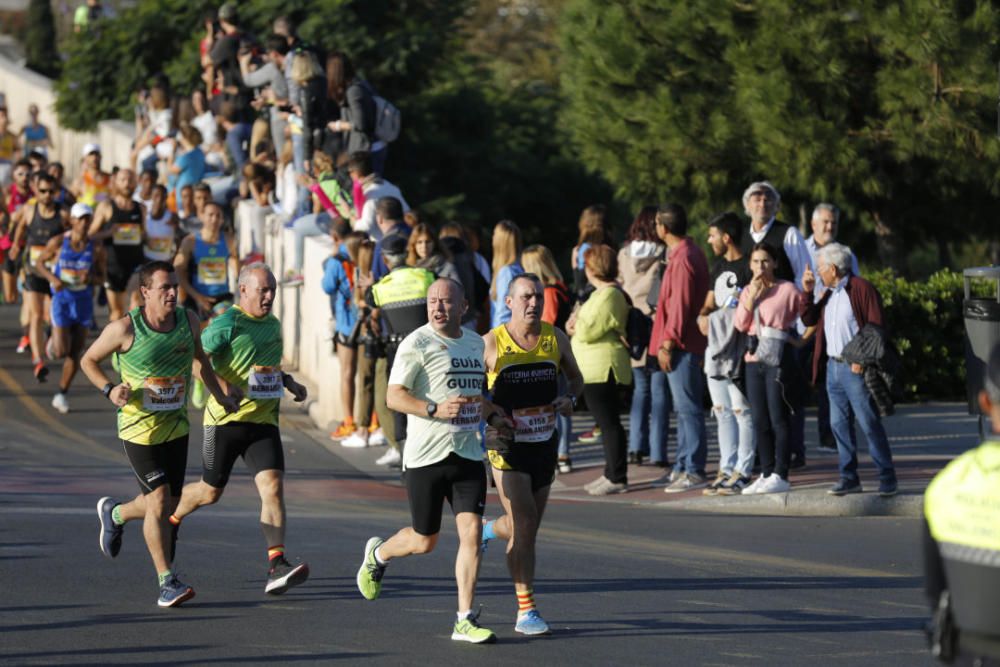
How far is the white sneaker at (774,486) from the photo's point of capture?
1360 centimetres

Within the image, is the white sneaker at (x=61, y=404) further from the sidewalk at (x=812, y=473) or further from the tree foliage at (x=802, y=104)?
the tree foliage at (x=802, y=104)

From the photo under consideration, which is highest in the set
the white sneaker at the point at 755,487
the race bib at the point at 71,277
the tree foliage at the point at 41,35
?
the tree foliage at the point at 41,35

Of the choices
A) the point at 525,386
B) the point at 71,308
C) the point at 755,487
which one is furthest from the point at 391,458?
the point at 525,386

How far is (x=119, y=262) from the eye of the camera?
20.1 m

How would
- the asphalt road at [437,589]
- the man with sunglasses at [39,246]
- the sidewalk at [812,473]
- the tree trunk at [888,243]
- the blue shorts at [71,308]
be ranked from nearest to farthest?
the asphalt road at [437,589]
the sidewalk at [812,473]
the blue shorts at [71,308]
the man with sunglasses at [39,246]
the tree trunk at [888,243]

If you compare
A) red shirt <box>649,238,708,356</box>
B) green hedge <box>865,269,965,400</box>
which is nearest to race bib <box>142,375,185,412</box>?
red shirt <box>649,238,708,356</box>

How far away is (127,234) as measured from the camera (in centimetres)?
2006

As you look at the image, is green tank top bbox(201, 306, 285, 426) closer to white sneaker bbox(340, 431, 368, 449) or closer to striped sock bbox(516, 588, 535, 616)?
striped sock bbox(516, 588, 535, 616)

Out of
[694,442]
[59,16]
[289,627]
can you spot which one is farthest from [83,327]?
[59,16]

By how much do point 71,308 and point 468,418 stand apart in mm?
9757

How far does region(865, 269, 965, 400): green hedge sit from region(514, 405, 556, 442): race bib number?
9.95 metres

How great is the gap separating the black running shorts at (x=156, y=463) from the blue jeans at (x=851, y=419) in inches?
202

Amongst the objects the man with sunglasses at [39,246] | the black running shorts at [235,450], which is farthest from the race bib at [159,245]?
the black running shorts at [235,450]

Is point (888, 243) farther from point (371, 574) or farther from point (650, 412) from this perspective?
point (371, 574)
